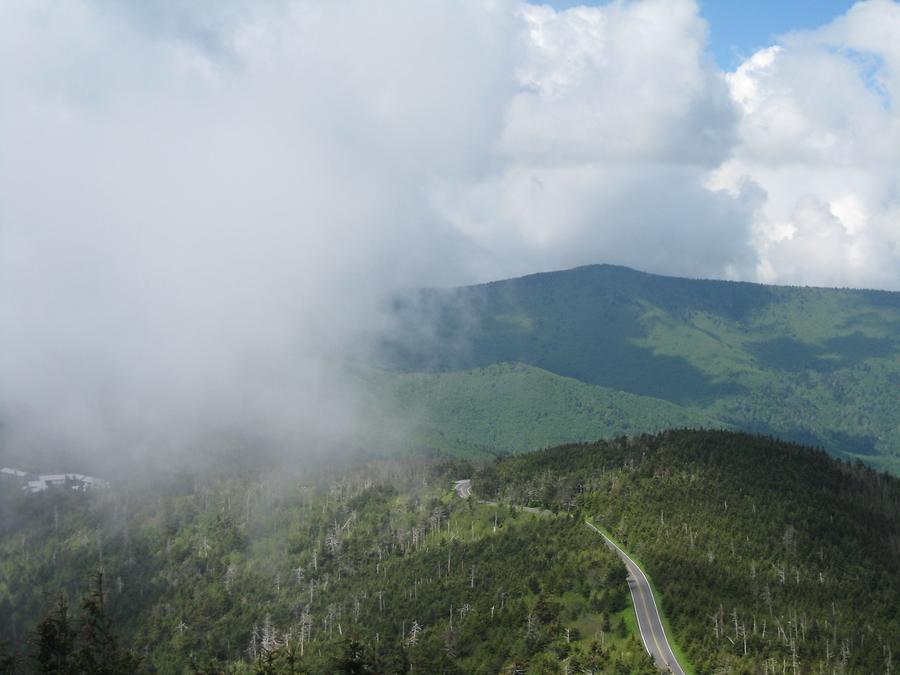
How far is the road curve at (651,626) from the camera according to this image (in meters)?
165

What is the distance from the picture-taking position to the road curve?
542 feet

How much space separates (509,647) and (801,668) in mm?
56657

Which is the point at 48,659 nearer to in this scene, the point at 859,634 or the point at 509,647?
the point at 509,647

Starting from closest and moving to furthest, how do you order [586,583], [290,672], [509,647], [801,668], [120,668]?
[120,668] → [290,672] → [801,668] → [509,647] → [586,583]

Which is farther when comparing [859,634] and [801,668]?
[859,634]

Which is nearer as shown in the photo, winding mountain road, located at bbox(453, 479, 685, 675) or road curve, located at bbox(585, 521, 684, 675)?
winding mountain road, located at bbox(453, 479, 685, 675)

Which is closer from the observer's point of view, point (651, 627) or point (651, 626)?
point (651, 627)

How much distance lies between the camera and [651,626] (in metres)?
179

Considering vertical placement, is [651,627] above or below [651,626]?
below

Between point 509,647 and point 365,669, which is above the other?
point 365,669

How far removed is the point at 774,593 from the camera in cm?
18725

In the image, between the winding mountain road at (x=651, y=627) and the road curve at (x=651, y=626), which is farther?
the road curve at (x=651, y=626)

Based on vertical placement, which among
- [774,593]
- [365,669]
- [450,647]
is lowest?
[450,647]

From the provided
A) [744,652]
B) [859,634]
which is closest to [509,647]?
[744,652]
